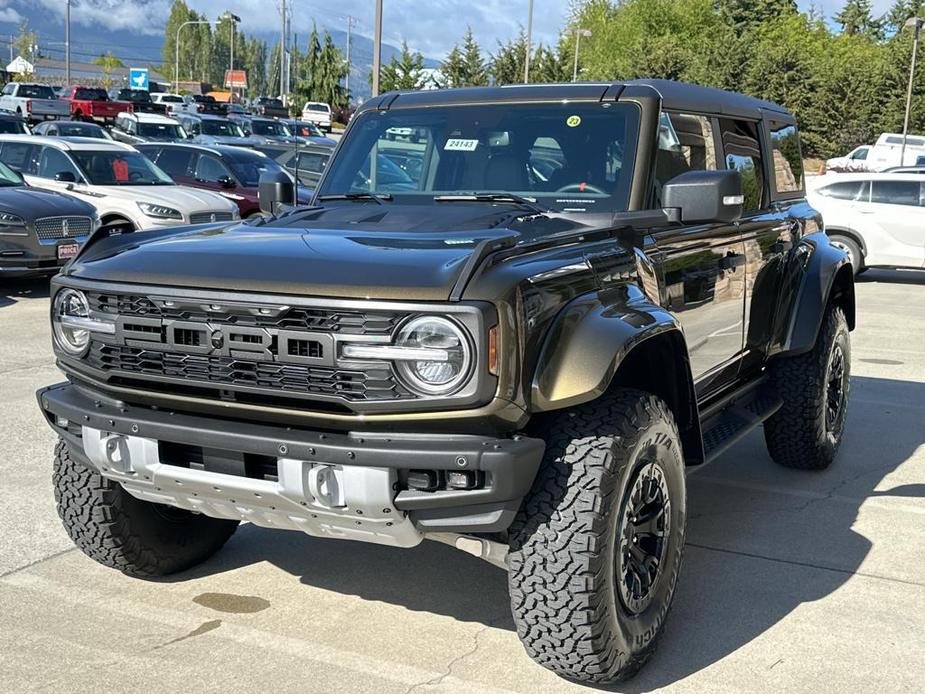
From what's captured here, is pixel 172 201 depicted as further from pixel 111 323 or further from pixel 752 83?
pixel 752 83

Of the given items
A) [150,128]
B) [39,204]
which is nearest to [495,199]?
[39,204]

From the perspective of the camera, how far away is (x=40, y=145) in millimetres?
15289

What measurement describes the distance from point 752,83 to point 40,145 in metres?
48.5

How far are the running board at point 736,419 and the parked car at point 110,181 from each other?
9.75 m

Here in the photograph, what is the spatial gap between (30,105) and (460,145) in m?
41.8

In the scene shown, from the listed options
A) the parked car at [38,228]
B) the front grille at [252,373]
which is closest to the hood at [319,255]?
the front grille at [252,373]

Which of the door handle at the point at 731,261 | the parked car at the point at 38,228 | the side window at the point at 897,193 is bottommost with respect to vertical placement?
the parked car at the point at 38,228

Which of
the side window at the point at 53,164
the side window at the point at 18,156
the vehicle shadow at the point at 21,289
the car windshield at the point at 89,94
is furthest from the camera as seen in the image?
the car windshield at the point at 89,94

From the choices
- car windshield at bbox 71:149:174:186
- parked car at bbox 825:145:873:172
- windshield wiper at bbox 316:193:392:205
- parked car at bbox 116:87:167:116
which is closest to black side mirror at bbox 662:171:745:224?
windshield wiper at bbox 316:193:392:205

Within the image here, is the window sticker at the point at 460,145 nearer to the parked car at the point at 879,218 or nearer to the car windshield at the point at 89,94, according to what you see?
the parked car at the point at 879,218

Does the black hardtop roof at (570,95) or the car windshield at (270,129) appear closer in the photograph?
→ the black hardtop roof at (570,95)

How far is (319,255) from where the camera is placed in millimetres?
3680

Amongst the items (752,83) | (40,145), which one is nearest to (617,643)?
(40,145)

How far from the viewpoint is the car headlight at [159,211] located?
14469 millimetres
